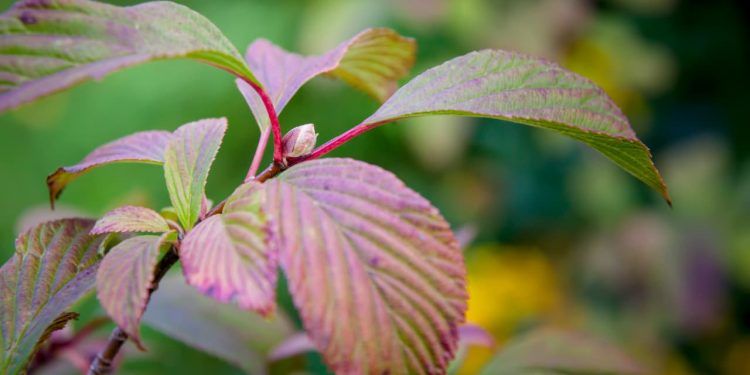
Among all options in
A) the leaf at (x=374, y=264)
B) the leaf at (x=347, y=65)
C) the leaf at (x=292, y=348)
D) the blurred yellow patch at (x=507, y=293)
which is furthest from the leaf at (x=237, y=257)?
the blurred yellow patch at (x=507, y=293)

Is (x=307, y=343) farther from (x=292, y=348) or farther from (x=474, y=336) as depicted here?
(x=474, y=336)

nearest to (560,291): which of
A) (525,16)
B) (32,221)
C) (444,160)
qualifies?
(444,160)

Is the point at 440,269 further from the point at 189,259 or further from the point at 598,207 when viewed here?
the point at 598,207

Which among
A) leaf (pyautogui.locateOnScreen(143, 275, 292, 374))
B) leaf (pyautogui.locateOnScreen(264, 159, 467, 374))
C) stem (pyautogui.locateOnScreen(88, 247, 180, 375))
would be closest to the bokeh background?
leaf (pyautogui.locateOnScreen(143, 275, 292, 374))

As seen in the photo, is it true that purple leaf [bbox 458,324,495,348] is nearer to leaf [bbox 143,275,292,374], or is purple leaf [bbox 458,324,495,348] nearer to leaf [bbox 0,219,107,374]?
leaf [bbox 143,275,292,374]

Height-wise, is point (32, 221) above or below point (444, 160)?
above

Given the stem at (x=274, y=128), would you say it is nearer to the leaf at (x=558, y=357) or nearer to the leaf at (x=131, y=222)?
the leaf at (x=131, y=222)

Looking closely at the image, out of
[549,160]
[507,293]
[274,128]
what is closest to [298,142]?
[274,128]

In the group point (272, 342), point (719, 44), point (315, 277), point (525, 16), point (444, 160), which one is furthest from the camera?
point (719, 44)
